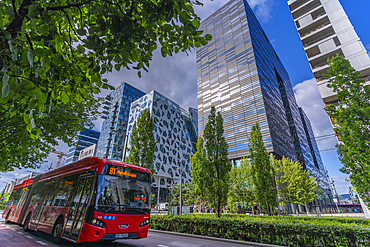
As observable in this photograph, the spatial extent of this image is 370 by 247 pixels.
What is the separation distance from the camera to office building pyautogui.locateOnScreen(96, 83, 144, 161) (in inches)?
2367

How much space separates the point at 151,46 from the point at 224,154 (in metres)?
11.7

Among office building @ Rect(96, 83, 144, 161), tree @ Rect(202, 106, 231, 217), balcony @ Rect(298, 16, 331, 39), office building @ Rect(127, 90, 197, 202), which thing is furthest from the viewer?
office building @ Rect(96, 83, 144, 161)

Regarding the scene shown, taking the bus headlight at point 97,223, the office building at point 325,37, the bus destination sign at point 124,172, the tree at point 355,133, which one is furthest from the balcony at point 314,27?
the bus headlight at point 97,223

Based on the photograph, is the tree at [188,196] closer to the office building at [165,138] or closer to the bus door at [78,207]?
the office building at [165,138]

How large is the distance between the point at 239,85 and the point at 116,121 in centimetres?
4387

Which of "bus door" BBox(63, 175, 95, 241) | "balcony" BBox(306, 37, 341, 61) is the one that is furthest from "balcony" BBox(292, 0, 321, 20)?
"bus door" BBox(63, 175, 95, 241)

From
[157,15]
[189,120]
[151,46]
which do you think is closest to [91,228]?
[151,46]

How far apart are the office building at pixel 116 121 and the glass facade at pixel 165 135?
6.11 meters

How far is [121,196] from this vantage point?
669 cm

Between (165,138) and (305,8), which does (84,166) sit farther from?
(165,138)

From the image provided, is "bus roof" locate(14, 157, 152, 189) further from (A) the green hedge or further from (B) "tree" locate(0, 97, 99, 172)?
(A) the green hedge

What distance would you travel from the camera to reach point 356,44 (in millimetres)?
19438

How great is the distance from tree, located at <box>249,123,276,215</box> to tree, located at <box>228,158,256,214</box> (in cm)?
642

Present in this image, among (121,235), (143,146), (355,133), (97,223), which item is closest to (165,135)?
(143,146)
